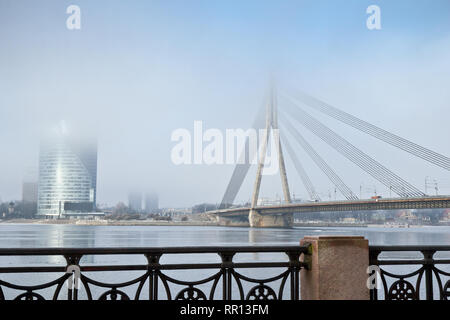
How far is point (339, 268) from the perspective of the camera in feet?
13.8

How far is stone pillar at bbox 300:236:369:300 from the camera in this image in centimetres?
417

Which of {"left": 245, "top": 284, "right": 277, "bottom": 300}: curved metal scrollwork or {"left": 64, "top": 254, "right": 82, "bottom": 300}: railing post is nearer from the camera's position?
{"left": 64, "top": 254, "right": 82, "bottom": 300}: railing post

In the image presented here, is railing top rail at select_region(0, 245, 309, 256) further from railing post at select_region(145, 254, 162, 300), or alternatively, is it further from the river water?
the river water

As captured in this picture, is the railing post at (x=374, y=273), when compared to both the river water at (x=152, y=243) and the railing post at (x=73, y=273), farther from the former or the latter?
the river water at (x=152, y=243)

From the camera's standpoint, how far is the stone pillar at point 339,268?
13.7 ft

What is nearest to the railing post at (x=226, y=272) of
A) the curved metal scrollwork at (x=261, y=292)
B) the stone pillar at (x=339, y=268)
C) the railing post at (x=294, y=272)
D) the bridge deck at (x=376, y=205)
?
the curved metal scrollwork at (x=261, y=292)

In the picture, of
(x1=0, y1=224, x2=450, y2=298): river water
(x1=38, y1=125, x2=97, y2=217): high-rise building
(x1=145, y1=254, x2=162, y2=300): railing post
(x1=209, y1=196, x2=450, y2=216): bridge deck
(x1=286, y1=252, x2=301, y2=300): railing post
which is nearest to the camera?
(x1=145, y1=254, x2=162, y2=300): railing post

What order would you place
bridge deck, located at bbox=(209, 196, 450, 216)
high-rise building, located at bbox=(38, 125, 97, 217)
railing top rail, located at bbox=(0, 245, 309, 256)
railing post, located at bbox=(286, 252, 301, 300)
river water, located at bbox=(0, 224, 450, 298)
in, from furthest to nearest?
high-rise building, located at bbox=(38, 125, 97, 217) → bridge deck, located at bbox=(209, 196, 450, 216) → river water, located at bbox=(0, 224, 450, 298) → railing post, located at bbox=(286, 252, 301, 300) → railing top rail, located at bbox=(0, 245, 309, 256)

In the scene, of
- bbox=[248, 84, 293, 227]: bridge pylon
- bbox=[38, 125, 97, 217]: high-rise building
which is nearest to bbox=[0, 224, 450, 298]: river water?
bbox=[248, 84, 293, 227]: bridge pylon

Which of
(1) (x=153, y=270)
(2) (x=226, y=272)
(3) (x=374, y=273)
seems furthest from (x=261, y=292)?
(3) (x=374, y=273)
